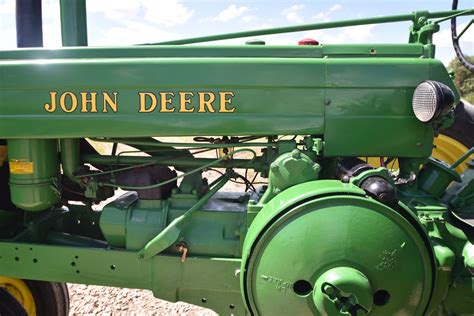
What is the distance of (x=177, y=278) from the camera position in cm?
238

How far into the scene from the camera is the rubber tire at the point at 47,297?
2.92 metres

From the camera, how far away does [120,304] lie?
346 centimetres

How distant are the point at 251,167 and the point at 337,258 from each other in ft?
2.53

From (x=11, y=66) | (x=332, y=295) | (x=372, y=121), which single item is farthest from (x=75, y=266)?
(x=372, y=121)

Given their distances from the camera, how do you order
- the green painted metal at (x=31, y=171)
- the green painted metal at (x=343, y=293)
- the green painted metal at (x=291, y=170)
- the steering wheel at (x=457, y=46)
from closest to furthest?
the green painted metal at (x=343, y=293), the green painted metal at (x=291, y=170), the green painted metal at (x=31, y=171), the steering wheel at (x=457, y=46)

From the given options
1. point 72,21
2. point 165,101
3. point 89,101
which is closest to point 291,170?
point 165,101

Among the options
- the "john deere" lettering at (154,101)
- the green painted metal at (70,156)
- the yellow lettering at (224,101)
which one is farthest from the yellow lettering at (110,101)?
the yellow lettering at (224,101)

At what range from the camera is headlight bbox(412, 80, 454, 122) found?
2.05m

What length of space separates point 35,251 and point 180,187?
0.91 m

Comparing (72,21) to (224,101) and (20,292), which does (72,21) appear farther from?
(20,292)

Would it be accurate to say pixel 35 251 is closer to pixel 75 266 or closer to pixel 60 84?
pixel 75 266

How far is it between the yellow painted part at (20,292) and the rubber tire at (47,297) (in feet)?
0.12

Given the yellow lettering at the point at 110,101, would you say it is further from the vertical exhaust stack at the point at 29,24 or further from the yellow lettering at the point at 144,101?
the vertical exhaust stack at the point at 29,24

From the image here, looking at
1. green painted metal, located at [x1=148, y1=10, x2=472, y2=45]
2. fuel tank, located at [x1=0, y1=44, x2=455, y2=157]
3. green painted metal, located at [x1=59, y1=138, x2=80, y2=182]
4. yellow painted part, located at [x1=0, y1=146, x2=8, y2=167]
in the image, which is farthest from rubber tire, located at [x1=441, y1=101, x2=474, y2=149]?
yellow painted part, located at [x1=0, y1=146, x2=8, y2=167]
